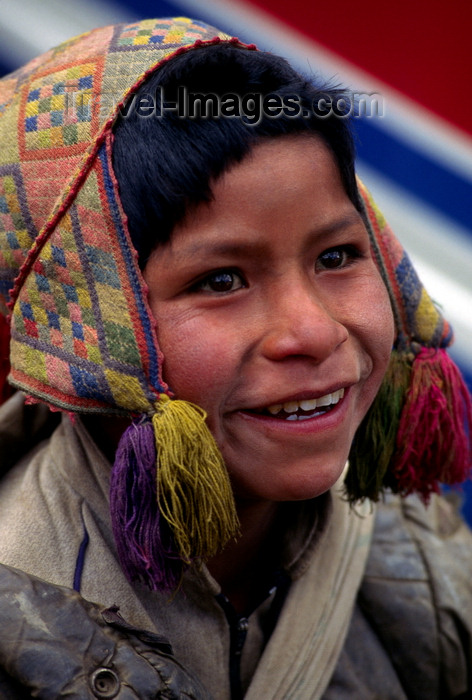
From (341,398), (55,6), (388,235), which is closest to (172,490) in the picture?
(341,398)

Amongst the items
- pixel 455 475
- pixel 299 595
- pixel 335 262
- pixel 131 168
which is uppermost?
pixel 131 168

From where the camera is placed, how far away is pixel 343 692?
67.1 inches

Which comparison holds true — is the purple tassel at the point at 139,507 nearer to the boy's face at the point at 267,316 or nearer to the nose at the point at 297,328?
the boy's face at the point at 267,316

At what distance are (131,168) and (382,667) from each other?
4.21ft

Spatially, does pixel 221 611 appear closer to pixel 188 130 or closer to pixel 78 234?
pixel 78 234

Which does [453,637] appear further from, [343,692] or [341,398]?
[341,398]

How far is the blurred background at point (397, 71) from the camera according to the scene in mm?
2570

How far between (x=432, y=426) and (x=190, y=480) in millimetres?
592

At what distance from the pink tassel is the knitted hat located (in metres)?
0.47

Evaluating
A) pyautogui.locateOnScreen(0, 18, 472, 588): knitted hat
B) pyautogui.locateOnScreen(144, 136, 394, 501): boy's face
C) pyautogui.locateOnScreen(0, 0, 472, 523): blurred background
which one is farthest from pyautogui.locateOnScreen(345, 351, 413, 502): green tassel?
pyautogui.locateOnScreen(0, 0, 472, 523): blurred background

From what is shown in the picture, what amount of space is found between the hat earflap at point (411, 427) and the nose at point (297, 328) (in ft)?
1.22

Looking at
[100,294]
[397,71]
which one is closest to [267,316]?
[100,294]

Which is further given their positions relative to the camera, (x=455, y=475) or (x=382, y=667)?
(x=382, y=667)

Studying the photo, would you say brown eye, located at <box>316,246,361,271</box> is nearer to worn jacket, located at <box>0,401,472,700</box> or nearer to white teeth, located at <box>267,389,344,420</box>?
white teeth, located at <box>267,389,344,420</box>
